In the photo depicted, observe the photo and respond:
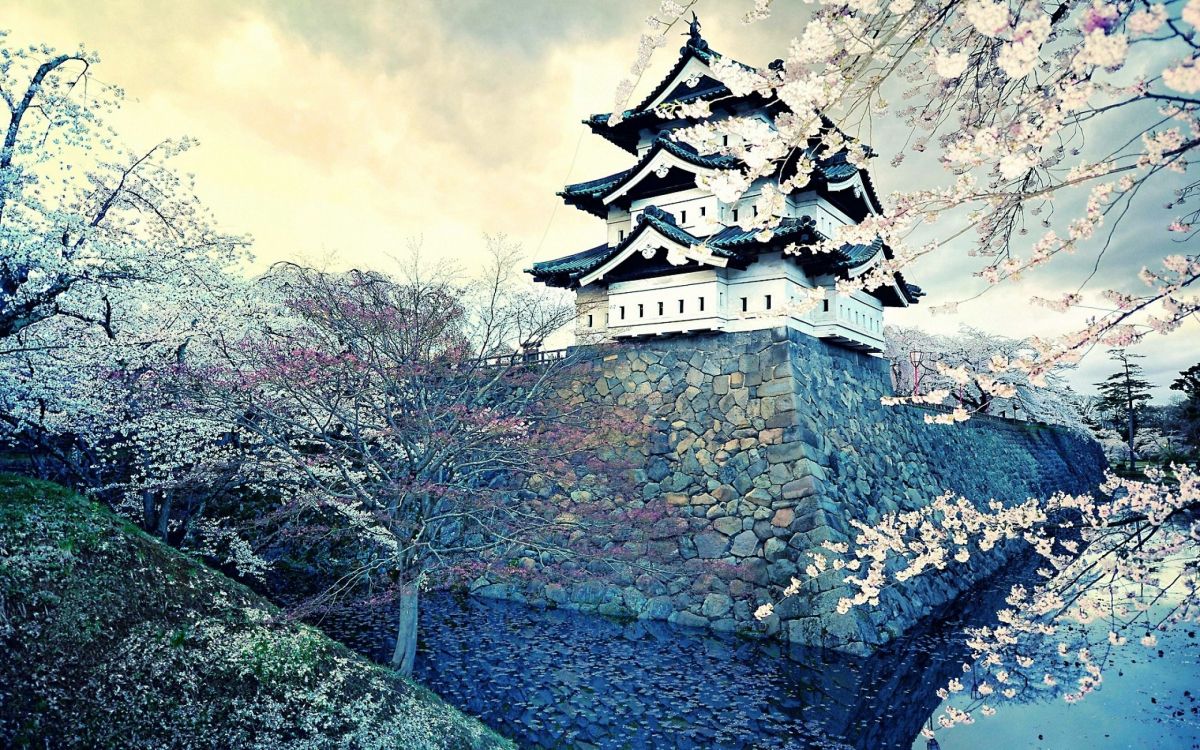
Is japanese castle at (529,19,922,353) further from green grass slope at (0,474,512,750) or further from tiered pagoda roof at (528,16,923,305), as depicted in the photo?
green grass slope at (0,474,512,750)

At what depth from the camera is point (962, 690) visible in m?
7.56

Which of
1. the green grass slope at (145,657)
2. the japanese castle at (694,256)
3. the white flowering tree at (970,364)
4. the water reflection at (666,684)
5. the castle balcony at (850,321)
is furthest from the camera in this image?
the white flowering tree at (970,364)

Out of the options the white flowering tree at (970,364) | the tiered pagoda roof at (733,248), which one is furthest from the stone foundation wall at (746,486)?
the white flowering tree at (970,364)

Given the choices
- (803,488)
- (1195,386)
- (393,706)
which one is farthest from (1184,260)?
(1195,386)

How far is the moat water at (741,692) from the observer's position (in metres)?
6.31

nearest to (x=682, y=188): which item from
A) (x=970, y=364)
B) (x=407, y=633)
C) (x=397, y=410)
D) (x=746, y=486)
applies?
(x=746, y=486)

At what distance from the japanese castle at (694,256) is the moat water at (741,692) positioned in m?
5.69

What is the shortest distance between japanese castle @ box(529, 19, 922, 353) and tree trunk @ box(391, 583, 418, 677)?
663 cm

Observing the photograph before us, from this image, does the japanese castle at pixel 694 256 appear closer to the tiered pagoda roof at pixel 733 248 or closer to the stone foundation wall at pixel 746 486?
the tiered pagoda roof at pixel 733 248

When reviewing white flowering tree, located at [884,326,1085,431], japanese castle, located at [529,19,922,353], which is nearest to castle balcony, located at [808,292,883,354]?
japanese castle, located at [529,19,922,353]

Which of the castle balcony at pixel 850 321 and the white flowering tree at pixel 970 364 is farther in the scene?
the white flowering tree at pixel 970 364

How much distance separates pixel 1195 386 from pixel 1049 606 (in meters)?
13.2

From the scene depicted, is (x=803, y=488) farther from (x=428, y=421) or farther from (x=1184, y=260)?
(x=1184, y=260)

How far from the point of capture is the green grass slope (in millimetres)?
2963
